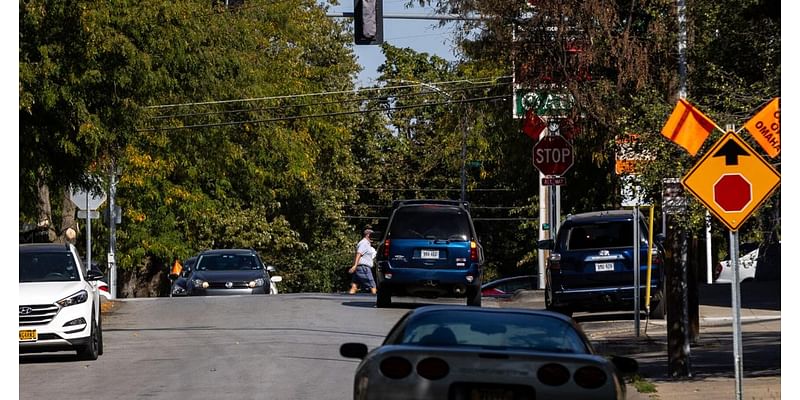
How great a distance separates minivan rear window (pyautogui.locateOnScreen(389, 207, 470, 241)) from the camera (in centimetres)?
2862

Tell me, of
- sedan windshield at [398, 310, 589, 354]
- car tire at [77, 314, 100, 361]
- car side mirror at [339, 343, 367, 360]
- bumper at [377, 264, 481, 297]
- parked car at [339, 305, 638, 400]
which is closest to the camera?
parked car at [339, 305, 638, 400]

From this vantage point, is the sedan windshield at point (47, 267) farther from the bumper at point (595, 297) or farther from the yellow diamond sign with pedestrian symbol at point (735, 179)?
the yellow diamond sign with pedestrian symbol at point (735, 179)

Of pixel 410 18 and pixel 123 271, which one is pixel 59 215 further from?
pixel 410 18

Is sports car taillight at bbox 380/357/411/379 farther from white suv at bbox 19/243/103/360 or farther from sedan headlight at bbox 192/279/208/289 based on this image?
sedan headlight at bbox 192/279/208/289

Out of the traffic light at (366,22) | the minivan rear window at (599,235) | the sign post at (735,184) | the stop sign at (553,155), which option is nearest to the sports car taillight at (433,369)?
the sign post at (735,184)

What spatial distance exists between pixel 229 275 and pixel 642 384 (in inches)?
785

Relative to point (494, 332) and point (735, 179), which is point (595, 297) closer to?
point (735, 179)

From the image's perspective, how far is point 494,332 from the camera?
1097cm

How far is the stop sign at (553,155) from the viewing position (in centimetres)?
2973

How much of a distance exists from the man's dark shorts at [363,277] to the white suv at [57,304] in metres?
16.2

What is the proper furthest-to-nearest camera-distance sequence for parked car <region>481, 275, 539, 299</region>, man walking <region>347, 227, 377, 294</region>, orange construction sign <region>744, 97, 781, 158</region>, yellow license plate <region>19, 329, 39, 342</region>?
1. parked car <region>481, 275, 539, 299</region>
2. man walking <region>347, 227, 377, 294</region>
3. yellow license plate <region>19, 329, 39, 342</region>
4. orange construction sign <region>744, 97, 781, 158</region>

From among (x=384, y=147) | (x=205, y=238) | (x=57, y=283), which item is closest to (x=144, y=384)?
(x=57, y=283)

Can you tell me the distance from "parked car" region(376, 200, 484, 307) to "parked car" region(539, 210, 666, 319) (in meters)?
2.24

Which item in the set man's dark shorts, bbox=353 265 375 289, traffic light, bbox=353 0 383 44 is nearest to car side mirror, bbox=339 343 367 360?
traffic light, bbox=353 0 383 44
